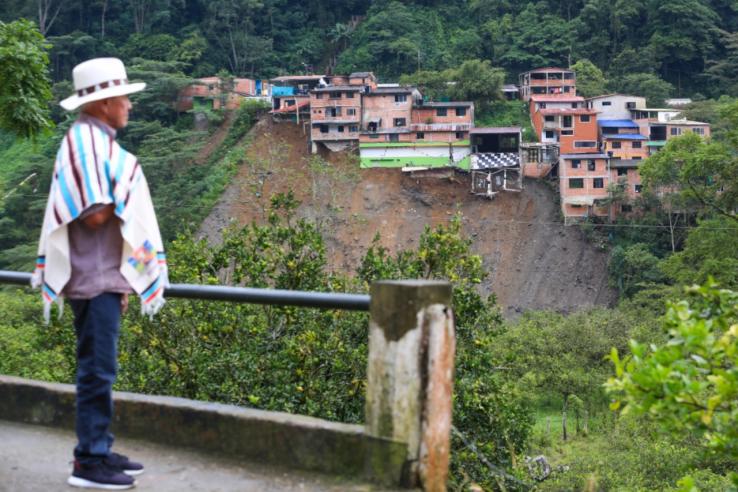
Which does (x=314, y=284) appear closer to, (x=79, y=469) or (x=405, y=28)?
(x=79, y=469)

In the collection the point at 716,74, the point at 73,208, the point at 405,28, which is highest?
the point at 405,28

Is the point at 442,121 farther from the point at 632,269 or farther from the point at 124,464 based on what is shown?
the point at 124,464

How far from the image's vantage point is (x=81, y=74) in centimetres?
339

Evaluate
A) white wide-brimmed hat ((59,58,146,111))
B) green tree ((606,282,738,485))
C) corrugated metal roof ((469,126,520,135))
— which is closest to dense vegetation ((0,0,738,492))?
green tree ((606,282,738,485))

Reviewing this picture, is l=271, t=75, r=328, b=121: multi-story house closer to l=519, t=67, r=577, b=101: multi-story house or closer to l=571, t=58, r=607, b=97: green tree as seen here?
l=519, t=67, r=577, b=101: multi-story house

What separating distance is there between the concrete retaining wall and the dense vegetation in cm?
45

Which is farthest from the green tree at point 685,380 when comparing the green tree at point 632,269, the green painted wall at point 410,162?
the green painted wall at point 410,162

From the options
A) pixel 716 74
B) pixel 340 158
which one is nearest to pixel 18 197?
pixel 340 158

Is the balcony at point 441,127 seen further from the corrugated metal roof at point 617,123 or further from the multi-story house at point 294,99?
the corrugated metal roof at point 617,123

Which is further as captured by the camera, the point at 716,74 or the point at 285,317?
the point at 716,74

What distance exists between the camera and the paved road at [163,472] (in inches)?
137

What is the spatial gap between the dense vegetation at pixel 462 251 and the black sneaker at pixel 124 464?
1.30 m

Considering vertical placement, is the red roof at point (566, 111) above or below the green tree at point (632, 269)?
above

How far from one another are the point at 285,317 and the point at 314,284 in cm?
91
